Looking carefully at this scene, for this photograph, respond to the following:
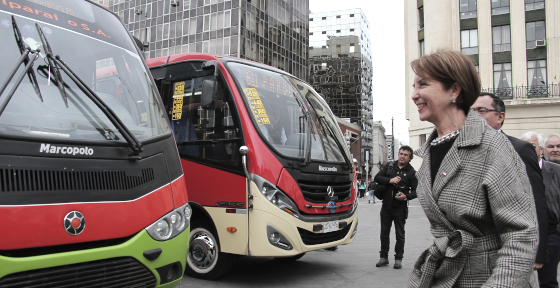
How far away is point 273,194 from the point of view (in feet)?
18.0

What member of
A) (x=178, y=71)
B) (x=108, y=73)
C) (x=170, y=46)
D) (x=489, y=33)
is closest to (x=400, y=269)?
(x=178, y=71)

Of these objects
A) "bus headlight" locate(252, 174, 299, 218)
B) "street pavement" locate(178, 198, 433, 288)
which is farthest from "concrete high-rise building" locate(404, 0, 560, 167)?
"bus headlight" locate(252, 174, 299, 218)

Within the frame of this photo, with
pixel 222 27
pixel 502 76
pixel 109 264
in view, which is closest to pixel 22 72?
pixel 109 264

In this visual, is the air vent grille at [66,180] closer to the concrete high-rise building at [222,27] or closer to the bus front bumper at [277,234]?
the bus front bumper at [277,234]

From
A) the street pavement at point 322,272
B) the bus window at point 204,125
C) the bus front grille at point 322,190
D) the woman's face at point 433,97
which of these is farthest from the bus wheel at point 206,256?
the woman's face at point 433,97

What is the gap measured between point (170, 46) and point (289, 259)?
43.8m

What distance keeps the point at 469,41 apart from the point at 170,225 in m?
31.8

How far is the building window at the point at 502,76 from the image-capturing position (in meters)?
29.9

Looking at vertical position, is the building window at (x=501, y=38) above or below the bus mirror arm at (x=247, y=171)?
above

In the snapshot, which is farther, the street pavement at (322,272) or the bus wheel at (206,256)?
the street pavement at (322,272)

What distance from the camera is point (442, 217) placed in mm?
1941

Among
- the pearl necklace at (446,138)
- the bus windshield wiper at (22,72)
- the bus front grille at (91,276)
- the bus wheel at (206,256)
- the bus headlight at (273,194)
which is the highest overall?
the bus windshield wiper at (22,72)

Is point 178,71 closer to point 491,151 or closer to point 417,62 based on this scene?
point 417,62

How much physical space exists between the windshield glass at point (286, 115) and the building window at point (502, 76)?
27.2 meters
